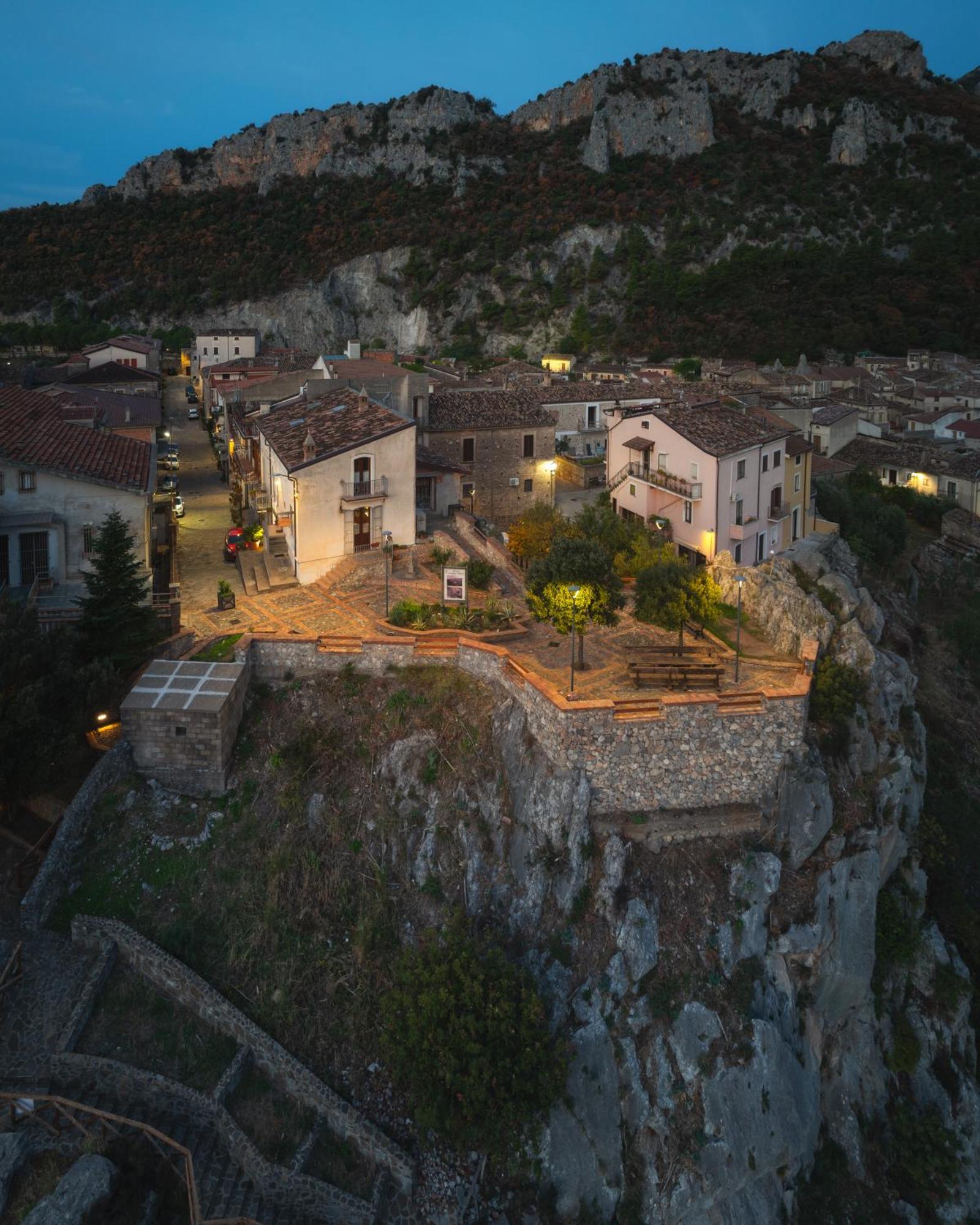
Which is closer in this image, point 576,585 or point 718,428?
point 576,585

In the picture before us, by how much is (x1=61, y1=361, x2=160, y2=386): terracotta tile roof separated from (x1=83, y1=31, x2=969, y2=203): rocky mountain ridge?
3011 inches

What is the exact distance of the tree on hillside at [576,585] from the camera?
20.2 meters

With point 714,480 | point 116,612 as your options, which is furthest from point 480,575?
point 714,480

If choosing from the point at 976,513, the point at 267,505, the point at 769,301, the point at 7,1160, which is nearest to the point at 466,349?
the point at 769,301

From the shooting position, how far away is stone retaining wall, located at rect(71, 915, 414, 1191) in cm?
1473

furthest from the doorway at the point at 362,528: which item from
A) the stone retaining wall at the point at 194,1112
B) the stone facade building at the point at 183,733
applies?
the stone retaining wall at the point at 194,1112

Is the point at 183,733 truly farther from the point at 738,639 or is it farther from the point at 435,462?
the point at 435,462

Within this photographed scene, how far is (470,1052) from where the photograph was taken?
48.4ft

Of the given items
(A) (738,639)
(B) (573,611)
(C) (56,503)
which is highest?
(C) (56,503)

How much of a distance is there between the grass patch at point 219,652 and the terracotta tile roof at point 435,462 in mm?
13267

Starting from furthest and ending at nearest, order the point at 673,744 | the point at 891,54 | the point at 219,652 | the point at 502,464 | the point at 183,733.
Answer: the point at 891,54
the point at 502,464
the point at 219,652
the point at 183,733
the point at 673,744

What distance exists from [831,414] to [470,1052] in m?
53.6

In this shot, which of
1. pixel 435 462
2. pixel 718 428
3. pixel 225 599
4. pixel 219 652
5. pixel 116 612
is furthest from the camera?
pixel 435 462

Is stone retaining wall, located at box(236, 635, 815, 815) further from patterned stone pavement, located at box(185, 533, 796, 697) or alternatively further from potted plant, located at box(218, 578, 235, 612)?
potted plant, located at box(218, 578, 235, 612)
